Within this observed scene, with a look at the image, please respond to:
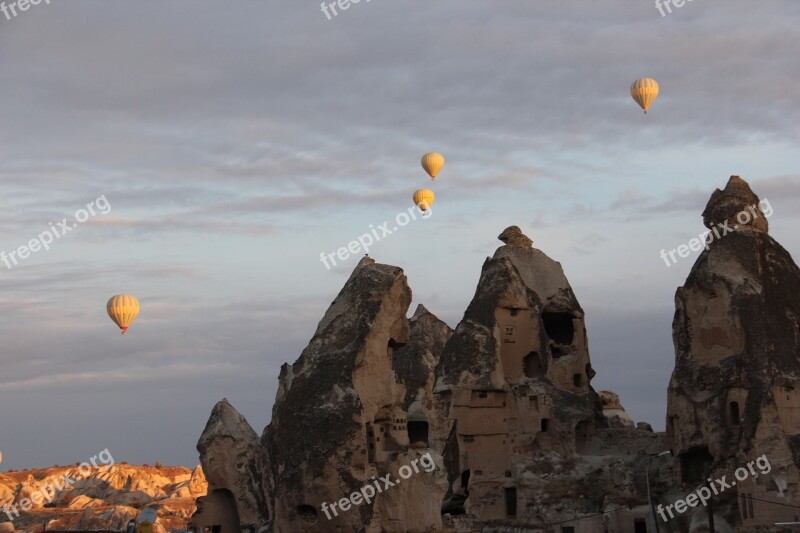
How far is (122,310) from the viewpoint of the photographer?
1797 inches

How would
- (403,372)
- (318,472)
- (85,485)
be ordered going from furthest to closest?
(85,485) → (403,372) → (318,472)

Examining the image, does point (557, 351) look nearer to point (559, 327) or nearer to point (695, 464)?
point (559, 327)

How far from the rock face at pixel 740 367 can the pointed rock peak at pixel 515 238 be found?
26.1 ft

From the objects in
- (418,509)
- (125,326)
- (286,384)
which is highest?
(125,326)

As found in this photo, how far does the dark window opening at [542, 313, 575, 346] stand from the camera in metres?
50.1

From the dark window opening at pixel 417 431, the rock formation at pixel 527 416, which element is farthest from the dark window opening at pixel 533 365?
the dark window opening at pixel 417 431

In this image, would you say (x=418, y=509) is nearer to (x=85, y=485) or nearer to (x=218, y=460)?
(x=218, y=460)

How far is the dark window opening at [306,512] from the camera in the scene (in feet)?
106

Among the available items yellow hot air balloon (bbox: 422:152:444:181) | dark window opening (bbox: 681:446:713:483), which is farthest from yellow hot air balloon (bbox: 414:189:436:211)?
dark window opening (bbox: 681:446:713:483)

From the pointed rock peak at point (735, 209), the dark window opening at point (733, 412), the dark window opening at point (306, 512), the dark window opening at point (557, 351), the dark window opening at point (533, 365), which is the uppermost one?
the pointed rock peak at point (735, 209)

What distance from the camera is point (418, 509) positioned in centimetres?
3334

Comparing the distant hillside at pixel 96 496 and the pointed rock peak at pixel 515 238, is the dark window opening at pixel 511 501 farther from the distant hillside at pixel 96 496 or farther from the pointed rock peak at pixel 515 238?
the distant hillside at pixel 96 496

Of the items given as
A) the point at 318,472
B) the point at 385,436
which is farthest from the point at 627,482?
the point at 318,472

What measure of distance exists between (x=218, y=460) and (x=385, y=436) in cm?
484
